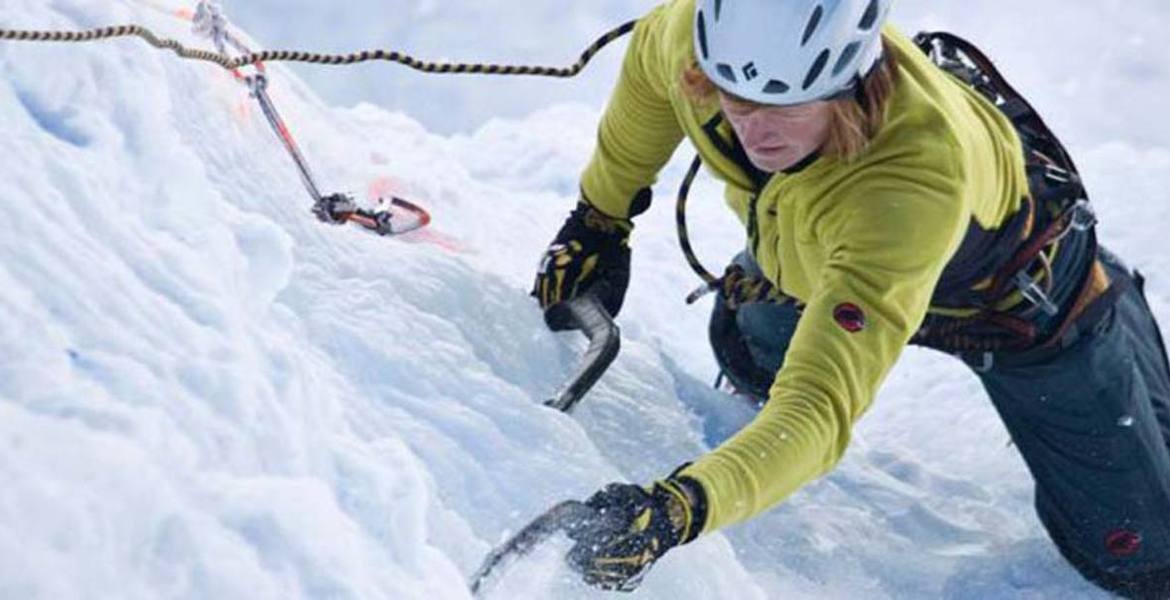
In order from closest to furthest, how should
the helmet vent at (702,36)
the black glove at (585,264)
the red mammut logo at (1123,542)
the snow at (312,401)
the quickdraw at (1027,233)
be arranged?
the snow at (312,401), the helmet vent at (702,36), the quickdraw at (1027,233), the red mammut logo at (1123,542), the black glove at (585,264)

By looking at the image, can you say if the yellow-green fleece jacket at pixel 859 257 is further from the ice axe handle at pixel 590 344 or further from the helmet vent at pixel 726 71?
the ice axe handle at pixel 590 344

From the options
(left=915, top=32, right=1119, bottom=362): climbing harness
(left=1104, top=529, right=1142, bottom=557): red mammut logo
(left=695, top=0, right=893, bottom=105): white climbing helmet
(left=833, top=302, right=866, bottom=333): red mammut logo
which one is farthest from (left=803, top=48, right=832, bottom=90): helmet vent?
(left=1104, top=529, right=1142, bottom=557): red mammut logo

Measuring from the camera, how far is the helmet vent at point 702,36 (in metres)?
2.95

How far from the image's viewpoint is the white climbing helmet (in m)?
2.83

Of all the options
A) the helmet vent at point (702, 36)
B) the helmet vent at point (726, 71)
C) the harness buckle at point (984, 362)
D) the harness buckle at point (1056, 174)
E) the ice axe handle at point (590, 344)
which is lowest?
the ice axe handle at point (590, 344)

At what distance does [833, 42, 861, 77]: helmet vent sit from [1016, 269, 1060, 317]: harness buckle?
77 cm

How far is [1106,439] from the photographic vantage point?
3.76 metres

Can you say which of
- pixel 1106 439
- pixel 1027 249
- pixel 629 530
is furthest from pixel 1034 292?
pixel 629 530

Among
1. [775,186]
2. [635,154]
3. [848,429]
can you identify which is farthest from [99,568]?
[635,154]

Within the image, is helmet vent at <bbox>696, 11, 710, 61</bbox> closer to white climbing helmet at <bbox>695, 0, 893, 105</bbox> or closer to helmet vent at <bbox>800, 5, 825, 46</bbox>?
white climbing helmet at <bbox>695, 0, 893, 105</bbox>

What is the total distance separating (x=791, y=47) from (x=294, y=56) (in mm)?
1044

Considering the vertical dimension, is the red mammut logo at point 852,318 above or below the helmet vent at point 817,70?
below

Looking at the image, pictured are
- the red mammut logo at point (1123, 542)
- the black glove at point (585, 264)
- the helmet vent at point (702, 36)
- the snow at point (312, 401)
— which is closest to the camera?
the snow at point (312, 401)

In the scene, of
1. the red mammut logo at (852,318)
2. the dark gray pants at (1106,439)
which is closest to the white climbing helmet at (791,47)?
the red mammut logo at (852,318)
